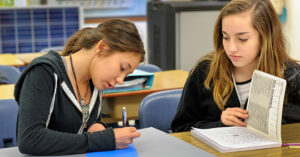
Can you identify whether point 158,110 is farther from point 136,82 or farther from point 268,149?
point 268,149

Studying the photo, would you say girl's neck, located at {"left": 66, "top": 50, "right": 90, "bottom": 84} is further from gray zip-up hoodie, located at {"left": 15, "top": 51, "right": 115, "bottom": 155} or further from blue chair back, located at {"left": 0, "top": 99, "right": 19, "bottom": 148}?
blue chair back, located at {"left": 0, "top": 99, "right": 19, "bottom": 148}

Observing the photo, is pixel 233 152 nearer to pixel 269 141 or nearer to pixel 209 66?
pixel 269 141

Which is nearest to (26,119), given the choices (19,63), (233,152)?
(233,152)

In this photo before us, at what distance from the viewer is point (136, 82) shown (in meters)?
2.60

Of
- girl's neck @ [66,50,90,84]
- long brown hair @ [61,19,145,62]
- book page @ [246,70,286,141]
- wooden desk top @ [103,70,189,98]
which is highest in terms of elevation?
long brown hair @ [61,19,145,62]

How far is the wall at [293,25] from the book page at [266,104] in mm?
2405

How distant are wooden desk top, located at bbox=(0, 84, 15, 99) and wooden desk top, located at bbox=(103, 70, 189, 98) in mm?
507

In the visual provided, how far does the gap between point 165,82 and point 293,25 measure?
1.55 meters

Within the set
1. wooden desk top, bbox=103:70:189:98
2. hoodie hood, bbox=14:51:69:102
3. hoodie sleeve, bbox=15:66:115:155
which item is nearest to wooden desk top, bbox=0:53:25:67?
wooden desk top, bbox=103:70:189:98

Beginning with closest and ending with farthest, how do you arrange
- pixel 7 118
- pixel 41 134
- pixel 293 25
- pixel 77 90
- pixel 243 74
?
pixel 41 134 < pixel 77 90 < pixel 243 74 < pixel 7 118 < pixel 293 25

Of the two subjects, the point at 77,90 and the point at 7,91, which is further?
the point at 7,91

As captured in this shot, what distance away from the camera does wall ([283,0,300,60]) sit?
12.2 ft

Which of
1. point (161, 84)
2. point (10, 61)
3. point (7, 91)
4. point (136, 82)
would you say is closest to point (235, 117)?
point (136, 82)

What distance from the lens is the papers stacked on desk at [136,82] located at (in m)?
2.56
